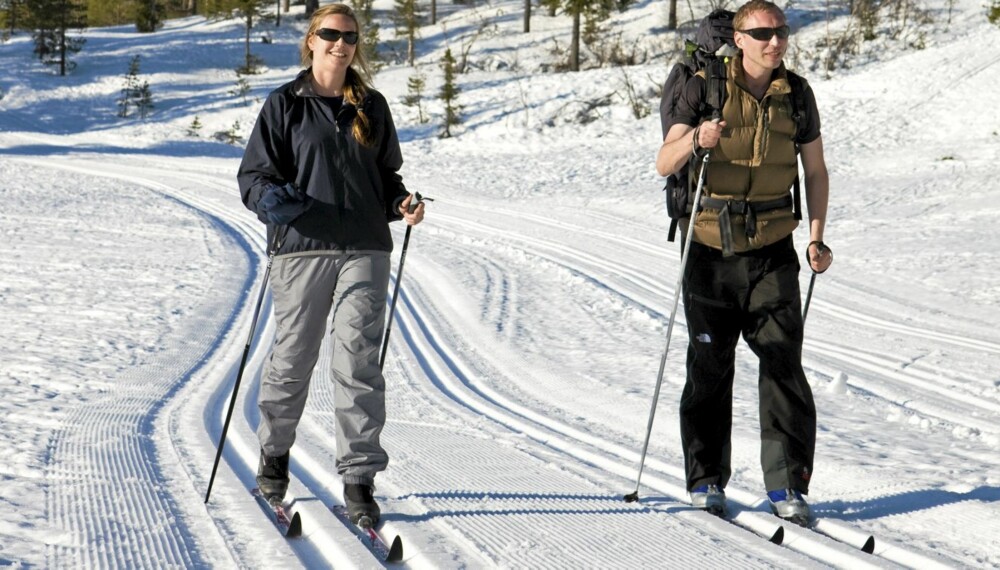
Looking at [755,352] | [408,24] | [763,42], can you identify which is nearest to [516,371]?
[755,352]

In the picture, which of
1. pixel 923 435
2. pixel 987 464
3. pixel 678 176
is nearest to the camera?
pixel 678 176

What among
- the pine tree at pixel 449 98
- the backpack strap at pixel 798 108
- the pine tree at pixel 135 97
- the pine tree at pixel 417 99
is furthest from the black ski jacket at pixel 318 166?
the pine tree at pixel 135 97

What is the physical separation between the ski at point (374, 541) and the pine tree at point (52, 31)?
4598 cm

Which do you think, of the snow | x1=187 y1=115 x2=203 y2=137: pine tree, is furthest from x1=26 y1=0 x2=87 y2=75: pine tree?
the snow

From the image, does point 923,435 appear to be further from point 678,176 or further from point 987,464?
point 678,176

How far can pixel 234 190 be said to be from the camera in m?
19.7

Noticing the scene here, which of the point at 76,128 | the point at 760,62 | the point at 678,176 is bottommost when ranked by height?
the point at 76,128

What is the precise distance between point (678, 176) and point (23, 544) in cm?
282

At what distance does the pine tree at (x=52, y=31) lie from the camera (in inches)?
1774

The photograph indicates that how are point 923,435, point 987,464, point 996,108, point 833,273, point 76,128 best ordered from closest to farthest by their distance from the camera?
1. point 987,464
2. point 923,435
3. point 833,273
4. point 996,108
5. point 76,128

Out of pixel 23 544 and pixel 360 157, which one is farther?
pixel 360 157

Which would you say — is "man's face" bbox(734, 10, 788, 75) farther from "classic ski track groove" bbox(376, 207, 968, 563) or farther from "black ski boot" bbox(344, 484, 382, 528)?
"black ski boot" bbox(344, 484, 382, 528)

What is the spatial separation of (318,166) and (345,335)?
636 millimetres

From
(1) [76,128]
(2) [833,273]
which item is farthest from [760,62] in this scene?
(1) [76,128]
